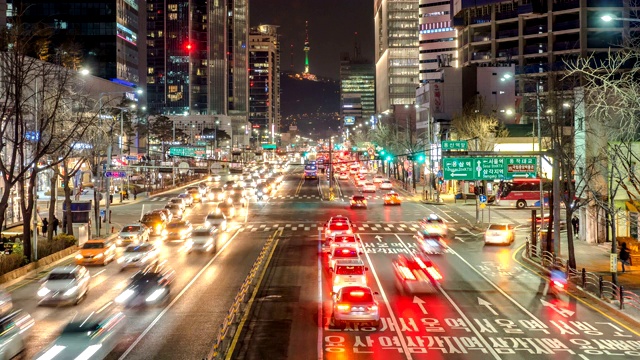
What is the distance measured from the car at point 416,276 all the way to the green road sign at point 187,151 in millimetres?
58373

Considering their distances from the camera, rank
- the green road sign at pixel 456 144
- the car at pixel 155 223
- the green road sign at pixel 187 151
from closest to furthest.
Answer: the green road sign at pixel 456 144
the car at pixel 155 223
the green road sign at pixel 187 151

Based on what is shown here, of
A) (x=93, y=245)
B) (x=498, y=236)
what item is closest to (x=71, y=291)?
(x=93, y=245)

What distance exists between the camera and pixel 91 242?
36781 mm

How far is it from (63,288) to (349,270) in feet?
37.6

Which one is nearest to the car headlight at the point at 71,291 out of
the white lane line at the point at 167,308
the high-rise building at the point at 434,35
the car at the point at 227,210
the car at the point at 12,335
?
the white lane line at the point at 167,308

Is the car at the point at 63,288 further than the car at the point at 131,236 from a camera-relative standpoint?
No

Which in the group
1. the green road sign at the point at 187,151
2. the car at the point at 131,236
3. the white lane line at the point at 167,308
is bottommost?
the white lane line at the point at 167,308

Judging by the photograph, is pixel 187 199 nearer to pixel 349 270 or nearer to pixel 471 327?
pixel 349 270

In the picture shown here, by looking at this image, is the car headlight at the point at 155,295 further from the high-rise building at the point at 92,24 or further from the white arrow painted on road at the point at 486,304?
the high-rise building at the point at 92,24

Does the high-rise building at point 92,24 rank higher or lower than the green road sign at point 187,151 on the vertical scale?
higher

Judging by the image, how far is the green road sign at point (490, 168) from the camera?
3806 cm

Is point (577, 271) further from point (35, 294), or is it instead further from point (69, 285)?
point (35, 294)

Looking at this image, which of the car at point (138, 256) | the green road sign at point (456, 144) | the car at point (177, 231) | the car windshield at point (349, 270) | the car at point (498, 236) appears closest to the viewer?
the car windshield at point (349, 270)

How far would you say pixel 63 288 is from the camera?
85.6ft
